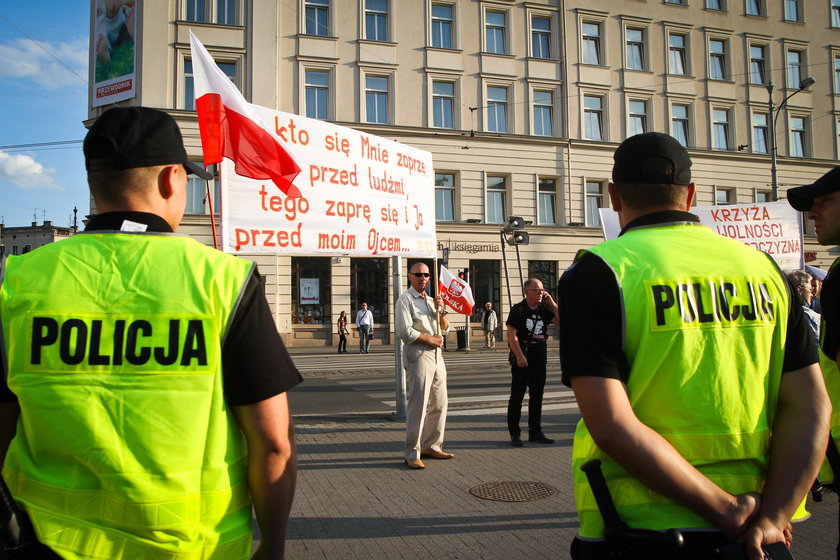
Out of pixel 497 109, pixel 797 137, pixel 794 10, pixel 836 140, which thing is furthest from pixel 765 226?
pixel 794 10

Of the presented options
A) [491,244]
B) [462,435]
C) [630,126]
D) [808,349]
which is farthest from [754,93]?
[808,349]

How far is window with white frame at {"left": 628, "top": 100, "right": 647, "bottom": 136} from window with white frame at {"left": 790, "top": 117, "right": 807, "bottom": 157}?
9.43 metres

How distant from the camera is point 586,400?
5.69 feet

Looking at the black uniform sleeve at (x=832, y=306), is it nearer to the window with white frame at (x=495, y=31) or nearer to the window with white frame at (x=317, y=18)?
the window with white frame at (x=317, y=18)

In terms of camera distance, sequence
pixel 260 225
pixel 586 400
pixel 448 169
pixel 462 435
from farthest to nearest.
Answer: pixel 448 169 → pixel 462 435 → pixel 260 225 → pixel 586 400

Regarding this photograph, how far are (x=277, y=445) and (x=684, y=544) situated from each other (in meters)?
1.14

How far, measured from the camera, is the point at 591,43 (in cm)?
3045

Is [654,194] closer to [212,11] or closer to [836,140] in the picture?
[212,11]

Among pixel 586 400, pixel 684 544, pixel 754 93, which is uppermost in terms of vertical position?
pixel 754 93

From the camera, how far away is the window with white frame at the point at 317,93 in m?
26.1

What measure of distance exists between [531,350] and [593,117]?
83.0ft

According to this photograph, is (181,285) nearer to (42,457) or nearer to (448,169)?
(42,457)

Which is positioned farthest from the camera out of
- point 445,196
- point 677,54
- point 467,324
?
point 677,54

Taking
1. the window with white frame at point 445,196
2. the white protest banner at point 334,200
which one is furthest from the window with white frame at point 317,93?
the white protest banner at point 334,200
